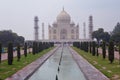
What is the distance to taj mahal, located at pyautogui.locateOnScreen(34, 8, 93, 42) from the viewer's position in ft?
223

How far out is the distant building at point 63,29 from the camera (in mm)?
68188

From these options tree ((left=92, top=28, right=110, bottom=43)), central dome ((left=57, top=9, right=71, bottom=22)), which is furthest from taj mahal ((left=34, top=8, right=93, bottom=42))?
tree ((left=92, top=28, right=110, bottom=43))

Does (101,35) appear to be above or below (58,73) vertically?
above

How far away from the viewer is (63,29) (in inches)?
2753

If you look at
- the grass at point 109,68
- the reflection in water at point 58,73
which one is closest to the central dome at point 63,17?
the grass at point 109,68

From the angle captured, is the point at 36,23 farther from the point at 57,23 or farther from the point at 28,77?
the point at 28,77

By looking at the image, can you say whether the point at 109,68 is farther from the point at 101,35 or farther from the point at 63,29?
the point at 63,29

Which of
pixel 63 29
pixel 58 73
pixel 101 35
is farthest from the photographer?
pixel 63 29

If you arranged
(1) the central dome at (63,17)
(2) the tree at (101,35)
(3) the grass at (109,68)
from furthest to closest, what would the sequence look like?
(1) the central dome at (63,17) < (2) the tree at (101,35) < (3) the grass at (109,68)

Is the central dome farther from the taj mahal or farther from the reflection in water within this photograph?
the reflection in water

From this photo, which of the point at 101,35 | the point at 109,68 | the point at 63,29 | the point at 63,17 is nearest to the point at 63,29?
the point at 63,29

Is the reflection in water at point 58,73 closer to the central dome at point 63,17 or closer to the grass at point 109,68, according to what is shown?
the grass at point 109,68

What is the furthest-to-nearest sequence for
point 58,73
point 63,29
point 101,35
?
point 63,29 < point 101,35 < point 58,73

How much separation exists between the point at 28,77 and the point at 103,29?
173ft
